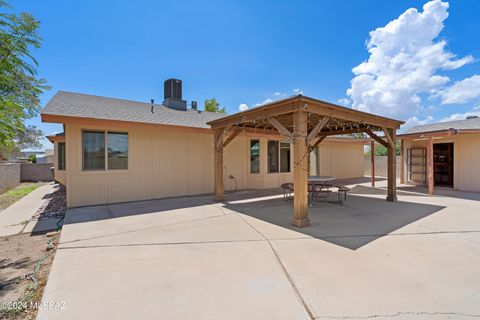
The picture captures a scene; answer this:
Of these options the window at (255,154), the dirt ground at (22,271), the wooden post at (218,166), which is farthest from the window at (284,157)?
the dirt ground at (22,271)

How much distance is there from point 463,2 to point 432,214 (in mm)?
7225

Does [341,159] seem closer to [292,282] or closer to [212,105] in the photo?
[292,282]

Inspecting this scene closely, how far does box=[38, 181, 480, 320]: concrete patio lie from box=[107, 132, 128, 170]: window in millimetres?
2292

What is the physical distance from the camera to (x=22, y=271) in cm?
318

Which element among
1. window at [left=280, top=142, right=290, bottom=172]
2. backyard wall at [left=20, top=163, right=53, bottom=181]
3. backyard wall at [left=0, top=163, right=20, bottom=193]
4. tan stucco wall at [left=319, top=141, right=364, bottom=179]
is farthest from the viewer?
backyard wall at [left=20, top=163, right=53, bottom=181]

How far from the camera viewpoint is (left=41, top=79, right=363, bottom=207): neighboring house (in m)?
6.73

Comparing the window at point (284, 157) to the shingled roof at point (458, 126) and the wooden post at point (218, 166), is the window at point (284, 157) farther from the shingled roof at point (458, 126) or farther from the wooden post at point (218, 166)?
the shingled roof at point (458, 126)

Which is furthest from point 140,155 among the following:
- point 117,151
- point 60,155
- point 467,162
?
point 467,162

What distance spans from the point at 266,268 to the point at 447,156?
14.1m

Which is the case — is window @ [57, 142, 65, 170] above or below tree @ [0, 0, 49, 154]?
below

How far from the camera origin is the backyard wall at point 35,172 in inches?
611

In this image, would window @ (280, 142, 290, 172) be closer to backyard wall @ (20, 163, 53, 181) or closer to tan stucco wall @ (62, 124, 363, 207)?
tan stucco wall @ (62, 124, 363, 207)

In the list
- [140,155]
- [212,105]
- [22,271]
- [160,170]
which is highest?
[212,105]

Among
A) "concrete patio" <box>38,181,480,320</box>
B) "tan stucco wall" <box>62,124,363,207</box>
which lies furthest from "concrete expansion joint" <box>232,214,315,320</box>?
"tan stucco wall" <box>62,124,363,207</box>
